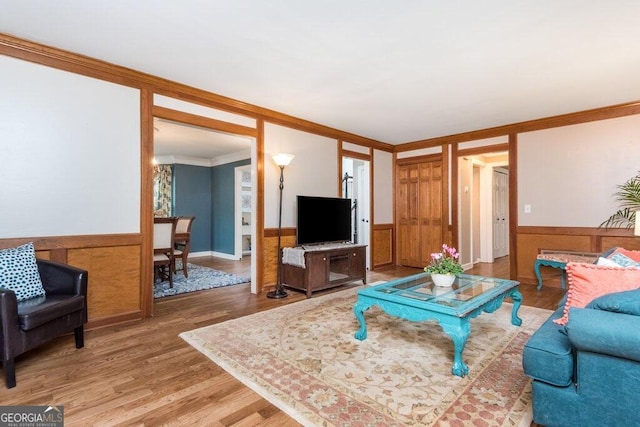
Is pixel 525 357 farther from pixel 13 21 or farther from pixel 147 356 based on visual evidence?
pixel 13 21

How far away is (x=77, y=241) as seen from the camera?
2879 mm

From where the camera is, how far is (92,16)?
230 centimetres

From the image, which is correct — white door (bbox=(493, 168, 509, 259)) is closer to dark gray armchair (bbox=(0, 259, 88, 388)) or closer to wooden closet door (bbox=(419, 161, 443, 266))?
wooden closet door (bbox=(419, 161, 443, 266))

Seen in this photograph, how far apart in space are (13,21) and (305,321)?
10.9 feet

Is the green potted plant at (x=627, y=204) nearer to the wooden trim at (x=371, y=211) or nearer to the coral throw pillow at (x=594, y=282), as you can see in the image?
the coral throw pillow at (x=594, y=282)

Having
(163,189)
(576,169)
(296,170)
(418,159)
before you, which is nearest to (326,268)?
(296,170)

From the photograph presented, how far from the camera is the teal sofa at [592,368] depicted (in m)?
1.31

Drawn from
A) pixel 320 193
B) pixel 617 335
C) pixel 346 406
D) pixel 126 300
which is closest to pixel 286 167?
pixel 320 193

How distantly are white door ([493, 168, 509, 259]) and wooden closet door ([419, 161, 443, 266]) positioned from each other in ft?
6.93

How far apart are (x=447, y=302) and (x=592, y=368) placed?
95 centimetres

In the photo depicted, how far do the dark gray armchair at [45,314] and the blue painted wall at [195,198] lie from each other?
522cm

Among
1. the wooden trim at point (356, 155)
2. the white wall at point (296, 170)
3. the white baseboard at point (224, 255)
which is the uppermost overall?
the wooden trim at point (356, 155)

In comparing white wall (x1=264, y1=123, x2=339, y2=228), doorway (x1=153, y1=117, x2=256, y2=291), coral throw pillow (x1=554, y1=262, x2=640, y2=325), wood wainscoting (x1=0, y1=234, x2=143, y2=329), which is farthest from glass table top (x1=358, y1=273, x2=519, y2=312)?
doorway (x1=153, y1=117, x2=256, y2=291)

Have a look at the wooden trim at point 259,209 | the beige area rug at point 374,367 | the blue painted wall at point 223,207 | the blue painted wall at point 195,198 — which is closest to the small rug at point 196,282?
the wooden trim at point 259,209
